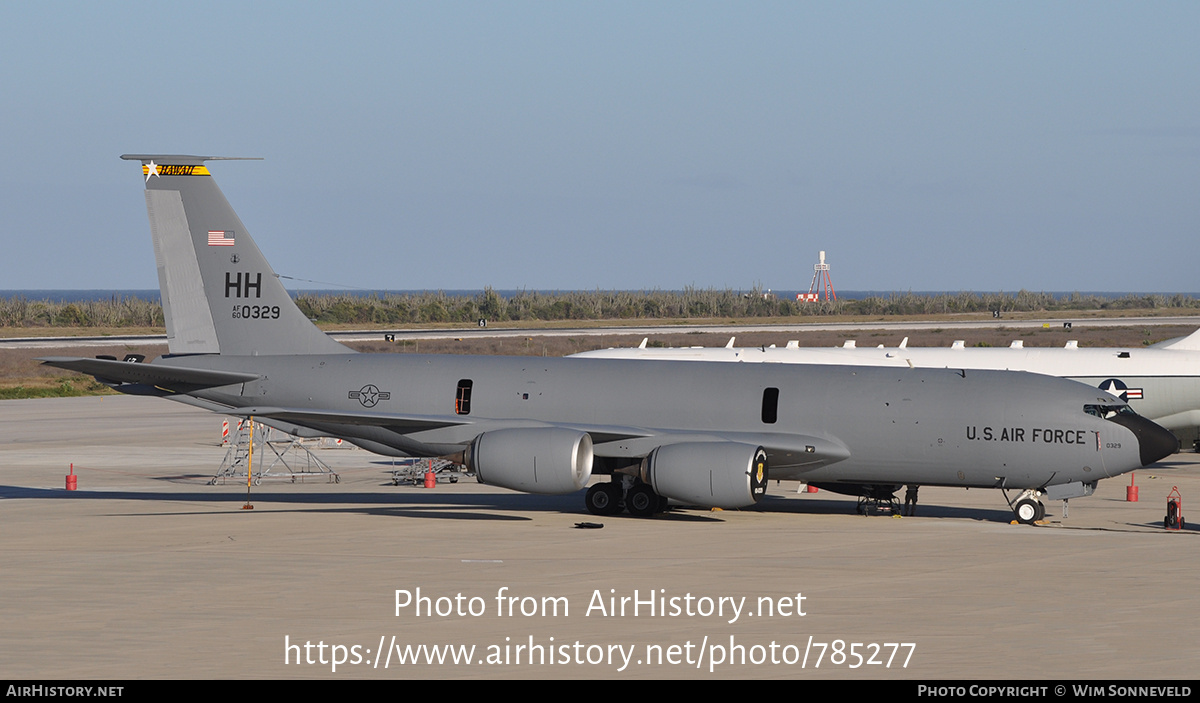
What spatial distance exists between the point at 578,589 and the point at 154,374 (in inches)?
606

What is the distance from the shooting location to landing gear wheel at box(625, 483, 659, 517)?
1211 inches

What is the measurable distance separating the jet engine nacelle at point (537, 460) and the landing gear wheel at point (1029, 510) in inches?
399

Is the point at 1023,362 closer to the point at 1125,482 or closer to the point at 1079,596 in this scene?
the point at 1125,482

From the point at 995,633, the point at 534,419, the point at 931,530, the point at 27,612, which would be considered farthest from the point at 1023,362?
the point at 27,612

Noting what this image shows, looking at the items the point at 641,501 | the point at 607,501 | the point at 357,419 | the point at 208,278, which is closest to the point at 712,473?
the point at 641,501

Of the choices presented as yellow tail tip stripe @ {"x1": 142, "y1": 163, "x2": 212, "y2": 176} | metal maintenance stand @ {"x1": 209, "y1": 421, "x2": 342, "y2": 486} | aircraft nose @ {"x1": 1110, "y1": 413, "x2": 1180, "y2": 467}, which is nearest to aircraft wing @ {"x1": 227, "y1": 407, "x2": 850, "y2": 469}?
aircraft nose @ {"x1": 1110, "y1": 413, "x2": 1180, "y2": 467}

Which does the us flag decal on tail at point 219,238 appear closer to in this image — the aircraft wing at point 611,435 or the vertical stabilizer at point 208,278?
the vertical stabilizer at point 208,278

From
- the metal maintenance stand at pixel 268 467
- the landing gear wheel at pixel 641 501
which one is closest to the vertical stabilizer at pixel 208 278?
the metal maintenance stand at pixel 268 467

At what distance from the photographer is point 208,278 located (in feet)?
112

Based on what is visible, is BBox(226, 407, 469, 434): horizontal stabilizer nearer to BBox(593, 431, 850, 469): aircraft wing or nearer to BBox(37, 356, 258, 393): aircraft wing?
BBox(37, 356, 258, 393): aircraft wing

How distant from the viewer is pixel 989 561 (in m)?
23.6

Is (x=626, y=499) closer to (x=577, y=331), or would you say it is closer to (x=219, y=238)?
(x=219, y=238)

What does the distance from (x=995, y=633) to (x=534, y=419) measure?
15598 millimetres

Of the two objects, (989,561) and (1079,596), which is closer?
(1079,596)
